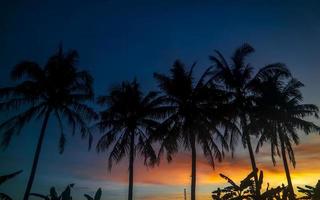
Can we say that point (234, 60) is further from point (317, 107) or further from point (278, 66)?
point (317, 107)

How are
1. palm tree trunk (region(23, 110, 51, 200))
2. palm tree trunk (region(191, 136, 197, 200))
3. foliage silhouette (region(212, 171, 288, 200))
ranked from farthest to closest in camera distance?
palm tree trunk (region(191, 136, 197, 200)) → palm tree trunk (region(23, 110, 51, 200)) → foliage silhouette (region(212, 171, 288, 200))

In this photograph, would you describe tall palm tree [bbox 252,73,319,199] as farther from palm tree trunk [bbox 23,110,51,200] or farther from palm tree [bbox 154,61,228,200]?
palm tree trunk [bbox 23,110,51,200]

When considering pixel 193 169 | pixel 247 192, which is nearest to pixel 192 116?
pixel 193 169

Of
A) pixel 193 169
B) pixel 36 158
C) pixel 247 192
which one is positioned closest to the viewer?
pixel 247 192

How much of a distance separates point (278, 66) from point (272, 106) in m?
5.31

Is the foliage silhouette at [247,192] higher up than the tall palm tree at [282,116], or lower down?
lower down

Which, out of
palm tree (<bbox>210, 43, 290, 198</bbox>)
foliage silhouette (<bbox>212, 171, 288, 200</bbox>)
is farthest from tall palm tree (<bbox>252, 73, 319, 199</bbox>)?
foliage silhouette (<bbox>212, 171, 288, 200</bbox>)

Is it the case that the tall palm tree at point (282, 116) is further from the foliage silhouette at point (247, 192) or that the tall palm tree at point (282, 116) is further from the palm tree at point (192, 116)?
the foliage silhouette at point (247, 192)

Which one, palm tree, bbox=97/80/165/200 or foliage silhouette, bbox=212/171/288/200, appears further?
palm tree, bbox=97/80/165/200

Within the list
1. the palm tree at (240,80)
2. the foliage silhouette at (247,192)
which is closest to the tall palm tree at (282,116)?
the palm tree at (240,80)

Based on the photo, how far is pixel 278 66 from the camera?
2972 centimetres

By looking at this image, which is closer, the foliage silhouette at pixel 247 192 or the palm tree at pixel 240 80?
the foliage silhouette at pixel 247 192

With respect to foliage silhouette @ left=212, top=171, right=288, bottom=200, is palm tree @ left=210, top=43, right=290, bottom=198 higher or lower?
higher

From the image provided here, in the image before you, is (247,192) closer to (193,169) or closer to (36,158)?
(193,169)
